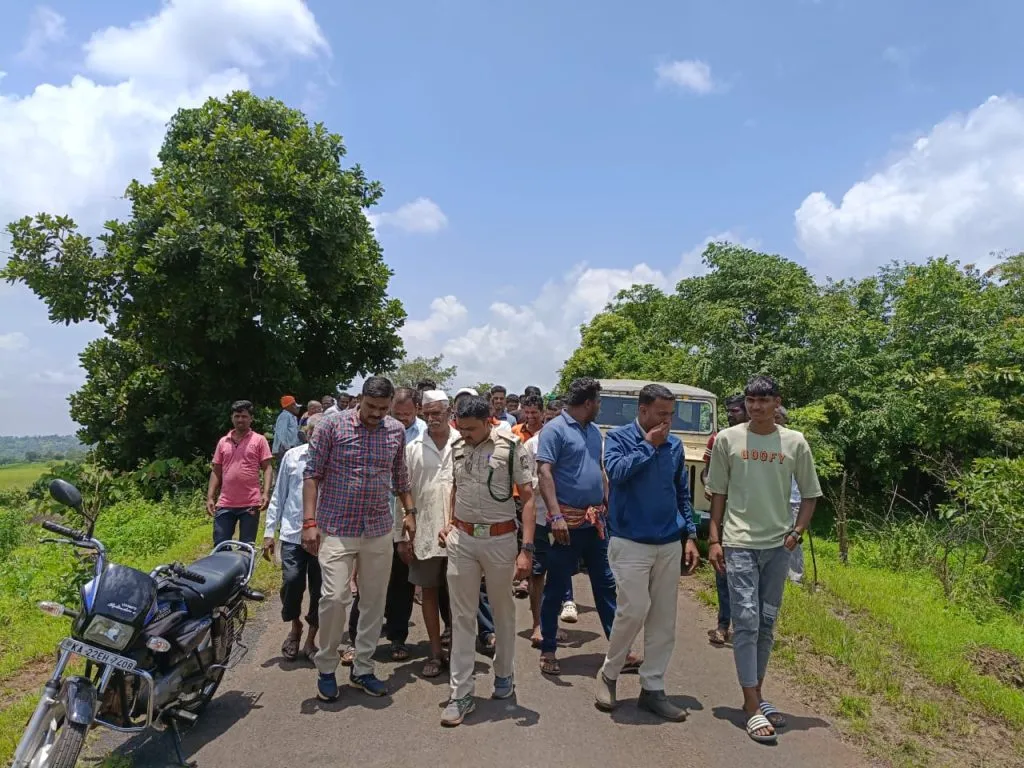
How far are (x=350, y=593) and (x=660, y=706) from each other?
2.06 m

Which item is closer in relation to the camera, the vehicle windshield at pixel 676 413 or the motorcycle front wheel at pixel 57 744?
the motorcycle front wheel at pixel 57 744

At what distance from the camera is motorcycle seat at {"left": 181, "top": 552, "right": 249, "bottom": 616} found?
383 centimetres

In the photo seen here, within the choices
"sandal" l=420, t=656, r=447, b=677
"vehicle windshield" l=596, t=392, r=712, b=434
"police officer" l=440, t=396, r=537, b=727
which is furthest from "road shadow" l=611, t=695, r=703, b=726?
"vehicle windshield" l=596, t=392, r=712, b=434

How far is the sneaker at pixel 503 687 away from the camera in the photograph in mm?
4438

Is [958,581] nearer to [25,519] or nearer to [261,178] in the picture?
[261,178]

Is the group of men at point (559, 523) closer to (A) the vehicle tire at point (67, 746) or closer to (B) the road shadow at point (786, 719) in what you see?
(B) the road shadow at point (786, 719)

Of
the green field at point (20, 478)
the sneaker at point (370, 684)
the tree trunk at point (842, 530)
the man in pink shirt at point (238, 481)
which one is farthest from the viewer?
the green field at point (20, 478)

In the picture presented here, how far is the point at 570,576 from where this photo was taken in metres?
4.93

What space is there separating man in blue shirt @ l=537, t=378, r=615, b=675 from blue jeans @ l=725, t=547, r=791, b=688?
37.0 inches

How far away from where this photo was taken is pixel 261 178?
15039 millimetres

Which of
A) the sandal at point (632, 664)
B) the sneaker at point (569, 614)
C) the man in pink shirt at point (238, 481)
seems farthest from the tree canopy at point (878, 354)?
the man in pink shirt at point (238, 481)

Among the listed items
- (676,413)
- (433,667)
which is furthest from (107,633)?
(676,413)

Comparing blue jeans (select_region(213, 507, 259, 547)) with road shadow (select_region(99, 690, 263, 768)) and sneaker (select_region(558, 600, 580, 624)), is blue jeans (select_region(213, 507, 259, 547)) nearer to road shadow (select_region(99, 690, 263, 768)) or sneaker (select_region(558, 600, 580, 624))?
road shadow (select_region(99, 690, 263, 768))

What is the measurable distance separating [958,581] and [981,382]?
16.0 ft
